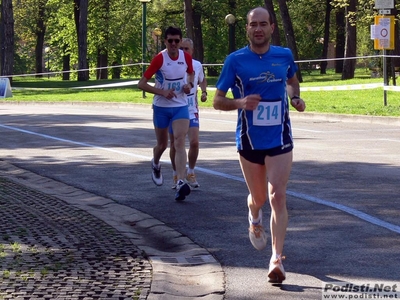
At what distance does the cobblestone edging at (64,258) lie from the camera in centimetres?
595

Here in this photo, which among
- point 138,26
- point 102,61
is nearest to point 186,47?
point 138,26

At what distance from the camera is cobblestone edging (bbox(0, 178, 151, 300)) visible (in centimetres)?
595

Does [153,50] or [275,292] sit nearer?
[275,292]

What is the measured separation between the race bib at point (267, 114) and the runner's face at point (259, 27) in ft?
1.42

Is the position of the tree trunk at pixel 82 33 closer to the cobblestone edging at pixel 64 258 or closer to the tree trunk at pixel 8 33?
the tree trunk at pixel 8 33

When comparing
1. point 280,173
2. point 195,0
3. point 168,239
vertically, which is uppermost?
point 195,0

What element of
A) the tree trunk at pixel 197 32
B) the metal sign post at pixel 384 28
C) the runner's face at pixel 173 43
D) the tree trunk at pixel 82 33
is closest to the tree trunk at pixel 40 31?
the tree trunk at pixel 197 32

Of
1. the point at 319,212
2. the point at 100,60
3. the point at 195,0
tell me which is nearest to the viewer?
the point at 319,212

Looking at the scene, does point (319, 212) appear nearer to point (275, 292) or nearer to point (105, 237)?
point (105, 237)

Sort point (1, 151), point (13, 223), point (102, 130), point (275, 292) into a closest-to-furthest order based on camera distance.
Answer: point (275, 292) < point (13, 223) < point (1, 151) < point (102, 130)

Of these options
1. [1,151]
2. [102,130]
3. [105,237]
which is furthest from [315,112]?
[105,237]

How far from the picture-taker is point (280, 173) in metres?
6.63

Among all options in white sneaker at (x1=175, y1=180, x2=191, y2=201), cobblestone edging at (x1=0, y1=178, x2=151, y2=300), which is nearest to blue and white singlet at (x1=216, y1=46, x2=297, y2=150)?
cobblestone edging at (x1=0, y1=178, x2=151, y2=300)

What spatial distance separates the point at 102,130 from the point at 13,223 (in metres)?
11.8
